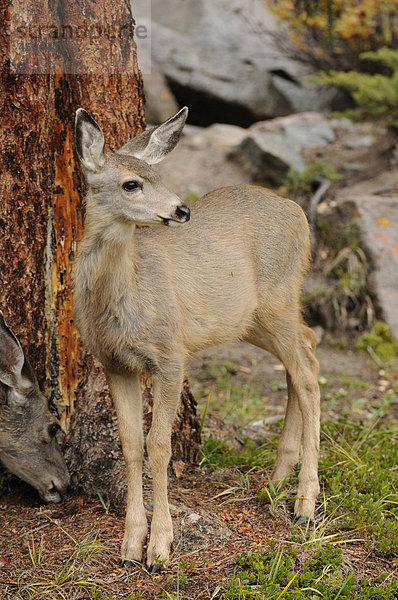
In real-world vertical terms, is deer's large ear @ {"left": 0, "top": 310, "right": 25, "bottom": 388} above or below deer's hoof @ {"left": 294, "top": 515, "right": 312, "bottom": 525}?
above

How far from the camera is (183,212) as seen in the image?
4.24 m

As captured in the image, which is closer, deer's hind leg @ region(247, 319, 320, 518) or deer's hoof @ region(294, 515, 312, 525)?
deer's hoof @ region(294, 515, 312, 525)

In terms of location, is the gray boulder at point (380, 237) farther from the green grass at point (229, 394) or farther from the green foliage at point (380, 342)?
the green grass at point (229, 394)

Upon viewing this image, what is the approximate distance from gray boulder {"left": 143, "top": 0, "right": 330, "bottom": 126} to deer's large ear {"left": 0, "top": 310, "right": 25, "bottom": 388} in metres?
12.1

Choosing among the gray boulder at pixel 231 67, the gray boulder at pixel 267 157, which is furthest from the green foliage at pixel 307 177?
the gray boulder at pixel 231 67

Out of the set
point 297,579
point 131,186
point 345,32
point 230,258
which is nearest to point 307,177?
point 345,32

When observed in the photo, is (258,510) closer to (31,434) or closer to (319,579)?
(319,579)

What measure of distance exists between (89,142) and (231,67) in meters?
12.9

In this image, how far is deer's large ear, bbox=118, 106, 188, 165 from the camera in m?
4.71

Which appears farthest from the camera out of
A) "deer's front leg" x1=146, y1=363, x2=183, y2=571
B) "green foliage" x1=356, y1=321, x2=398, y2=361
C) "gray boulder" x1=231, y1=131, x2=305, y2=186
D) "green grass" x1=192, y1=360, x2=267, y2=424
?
"gray boulder" x1=231, y1=131, x2=305, y2=186

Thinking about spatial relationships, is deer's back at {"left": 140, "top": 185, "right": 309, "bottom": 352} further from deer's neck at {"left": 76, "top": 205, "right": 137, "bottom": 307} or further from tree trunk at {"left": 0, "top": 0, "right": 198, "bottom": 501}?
tree trunk at {"left": 0, "top": 0, "right": 198, "bottom": 501}

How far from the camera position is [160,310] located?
4.74 metres

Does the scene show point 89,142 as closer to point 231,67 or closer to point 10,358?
point 10,358

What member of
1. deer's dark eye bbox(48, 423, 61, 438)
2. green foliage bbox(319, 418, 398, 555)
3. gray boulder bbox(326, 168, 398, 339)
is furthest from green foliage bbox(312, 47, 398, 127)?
deer's dark eye bbox(48, 423, 61, 438)
